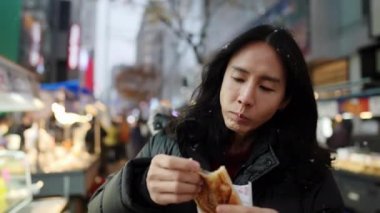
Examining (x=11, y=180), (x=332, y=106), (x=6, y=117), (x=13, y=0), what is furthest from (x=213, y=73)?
(x=332, y=106)

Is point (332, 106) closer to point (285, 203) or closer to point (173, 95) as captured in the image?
point (285, 203)

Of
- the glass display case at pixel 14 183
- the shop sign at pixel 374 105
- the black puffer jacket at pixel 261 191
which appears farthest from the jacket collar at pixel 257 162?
the shop sign at pixel 374 105

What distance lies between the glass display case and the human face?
223 centimetres

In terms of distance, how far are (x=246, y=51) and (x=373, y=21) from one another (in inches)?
347

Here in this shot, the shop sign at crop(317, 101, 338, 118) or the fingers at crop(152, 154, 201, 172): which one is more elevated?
the fingers at crop(152, 154, 201, 172)

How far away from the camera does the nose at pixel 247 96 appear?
1.23 meters

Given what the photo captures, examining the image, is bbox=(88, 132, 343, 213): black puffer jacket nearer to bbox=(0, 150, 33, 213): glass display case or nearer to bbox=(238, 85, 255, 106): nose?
bbox=(238, 85, 255, 106): nose

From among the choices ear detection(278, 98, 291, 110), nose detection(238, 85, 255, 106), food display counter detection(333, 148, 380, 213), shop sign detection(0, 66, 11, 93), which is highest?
shop sign detection(0, 66, 11, 93)

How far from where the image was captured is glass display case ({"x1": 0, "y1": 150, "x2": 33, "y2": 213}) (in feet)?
9.84

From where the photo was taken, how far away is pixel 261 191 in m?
1.27

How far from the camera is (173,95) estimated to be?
99.9ft

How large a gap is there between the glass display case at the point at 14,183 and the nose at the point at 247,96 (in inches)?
90.0

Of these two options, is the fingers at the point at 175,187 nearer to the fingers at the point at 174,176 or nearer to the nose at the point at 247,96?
the fingers at the point at 174,176

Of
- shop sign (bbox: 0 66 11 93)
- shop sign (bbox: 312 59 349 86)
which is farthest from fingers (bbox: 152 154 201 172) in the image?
shop sign (bbox: 312 59 349 86)
